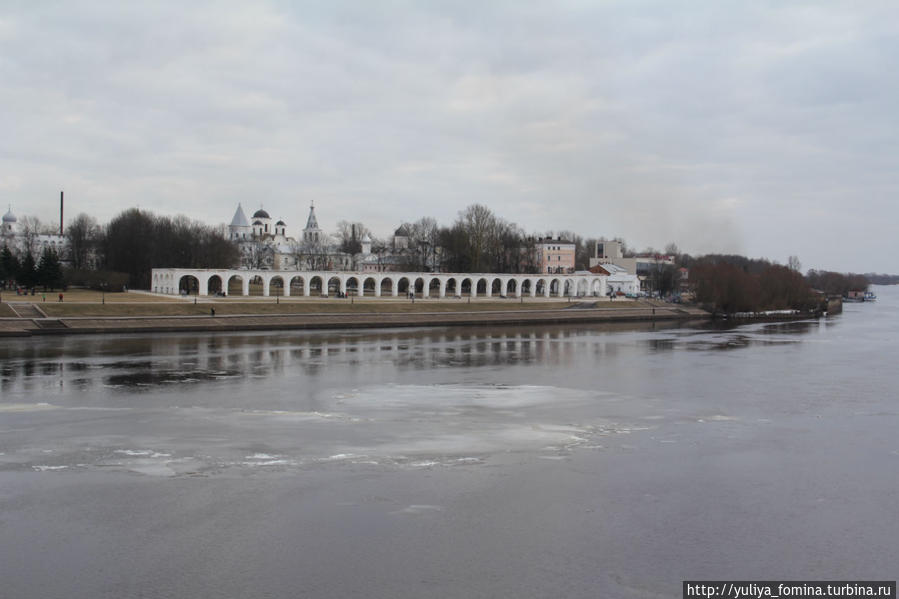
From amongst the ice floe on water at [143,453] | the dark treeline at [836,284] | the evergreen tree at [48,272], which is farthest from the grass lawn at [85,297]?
the dark treeline at [836,284]

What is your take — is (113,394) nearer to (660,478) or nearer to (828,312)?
(660,478)

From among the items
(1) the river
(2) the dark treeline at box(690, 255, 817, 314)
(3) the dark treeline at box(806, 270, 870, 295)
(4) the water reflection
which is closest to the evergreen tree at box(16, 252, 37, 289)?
(4) the water reflection

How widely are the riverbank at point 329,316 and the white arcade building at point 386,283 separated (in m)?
6.69

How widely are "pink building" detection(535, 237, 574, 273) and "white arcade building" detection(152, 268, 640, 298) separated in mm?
9269

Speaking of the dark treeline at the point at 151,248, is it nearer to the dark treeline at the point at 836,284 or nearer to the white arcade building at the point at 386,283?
the white arcade building at the point at 386,283

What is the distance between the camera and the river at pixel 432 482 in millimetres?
9703

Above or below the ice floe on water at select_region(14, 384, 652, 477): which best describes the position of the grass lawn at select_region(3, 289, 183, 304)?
above

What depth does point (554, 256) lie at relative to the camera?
330 feet

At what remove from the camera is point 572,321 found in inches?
2402

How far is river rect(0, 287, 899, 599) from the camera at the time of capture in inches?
382

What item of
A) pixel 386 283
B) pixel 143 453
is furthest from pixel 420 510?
Result: pixel 386 283

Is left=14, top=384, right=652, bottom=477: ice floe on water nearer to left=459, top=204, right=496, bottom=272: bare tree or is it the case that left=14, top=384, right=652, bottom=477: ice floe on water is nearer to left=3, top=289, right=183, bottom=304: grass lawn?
left=3, top=289, right=183, bottom=304: grass lawn

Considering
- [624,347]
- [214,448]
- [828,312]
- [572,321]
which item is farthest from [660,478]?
[828,312]

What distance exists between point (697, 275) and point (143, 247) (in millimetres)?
52765
